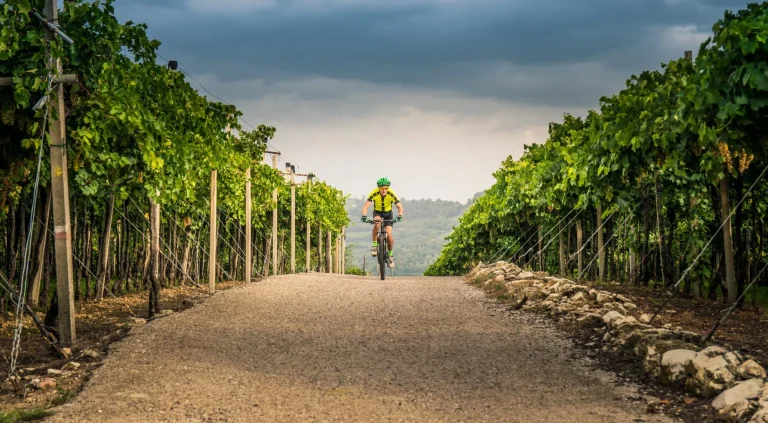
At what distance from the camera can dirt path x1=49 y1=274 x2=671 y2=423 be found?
6.25m

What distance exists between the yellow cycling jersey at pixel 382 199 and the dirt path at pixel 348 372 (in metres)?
5.89

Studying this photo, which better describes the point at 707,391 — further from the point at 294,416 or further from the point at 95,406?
the point at 95,406

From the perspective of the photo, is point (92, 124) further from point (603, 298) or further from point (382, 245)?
point (382, 245)

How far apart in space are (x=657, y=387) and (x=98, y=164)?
7.27 metres

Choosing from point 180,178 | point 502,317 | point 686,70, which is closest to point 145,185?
point 180,178

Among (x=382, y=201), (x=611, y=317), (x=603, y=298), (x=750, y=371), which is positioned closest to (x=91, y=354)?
(x=611, y=317)

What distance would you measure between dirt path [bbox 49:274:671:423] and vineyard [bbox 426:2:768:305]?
2.19 metres

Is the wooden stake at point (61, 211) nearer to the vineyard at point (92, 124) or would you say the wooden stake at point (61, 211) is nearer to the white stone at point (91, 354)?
the vineyard at point (92, 124)

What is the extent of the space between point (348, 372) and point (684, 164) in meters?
6.54

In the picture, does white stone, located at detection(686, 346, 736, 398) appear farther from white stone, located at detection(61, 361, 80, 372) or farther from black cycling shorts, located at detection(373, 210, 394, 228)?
black cycling shorts, located at detection(373, 210, 394, 228)

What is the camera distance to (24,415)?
616 cm

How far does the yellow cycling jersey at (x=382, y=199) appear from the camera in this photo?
709 inches

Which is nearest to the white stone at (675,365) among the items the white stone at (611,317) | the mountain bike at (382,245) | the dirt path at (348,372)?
the dirt path at (348,372)

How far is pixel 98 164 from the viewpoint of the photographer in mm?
10617
